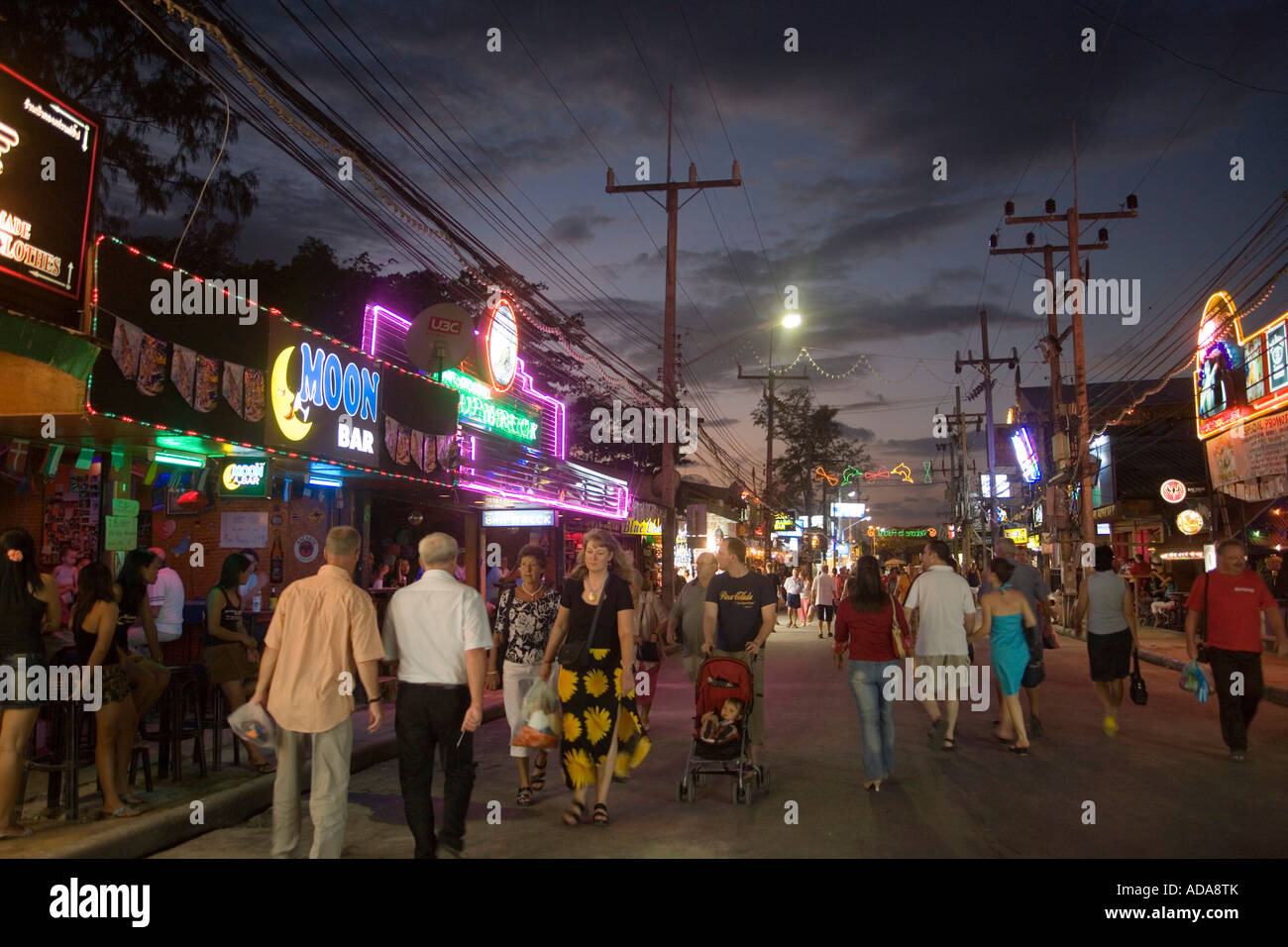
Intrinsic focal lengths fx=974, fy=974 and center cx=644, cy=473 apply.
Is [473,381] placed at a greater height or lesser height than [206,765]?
greater

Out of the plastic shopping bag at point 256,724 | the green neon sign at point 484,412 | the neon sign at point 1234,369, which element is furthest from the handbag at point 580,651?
the neon sign at point 1234,369

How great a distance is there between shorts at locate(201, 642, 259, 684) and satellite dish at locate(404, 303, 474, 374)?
7.52 meters

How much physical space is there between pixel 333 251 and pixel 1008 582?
27957mm

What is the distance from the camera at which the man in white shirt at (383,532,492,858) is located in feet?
18.3

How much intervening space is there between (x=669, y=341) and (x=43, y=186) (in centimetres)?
1500

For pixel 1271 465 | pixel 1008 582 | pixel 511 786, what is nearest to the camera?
pixel 511 786

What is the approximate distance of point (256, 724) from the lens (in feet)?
A: 17.5

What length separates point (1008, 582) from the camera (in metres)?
10.2

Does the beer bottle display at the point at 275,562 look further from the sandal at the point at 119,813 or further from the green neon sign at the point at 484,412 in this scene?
the sandal at the point at 119,813

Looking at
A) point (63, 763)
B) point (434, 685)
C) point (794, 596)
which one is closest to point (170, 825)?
point (63, 763)

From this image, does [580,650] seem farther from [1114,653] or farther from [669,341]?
Result: [669,341]
